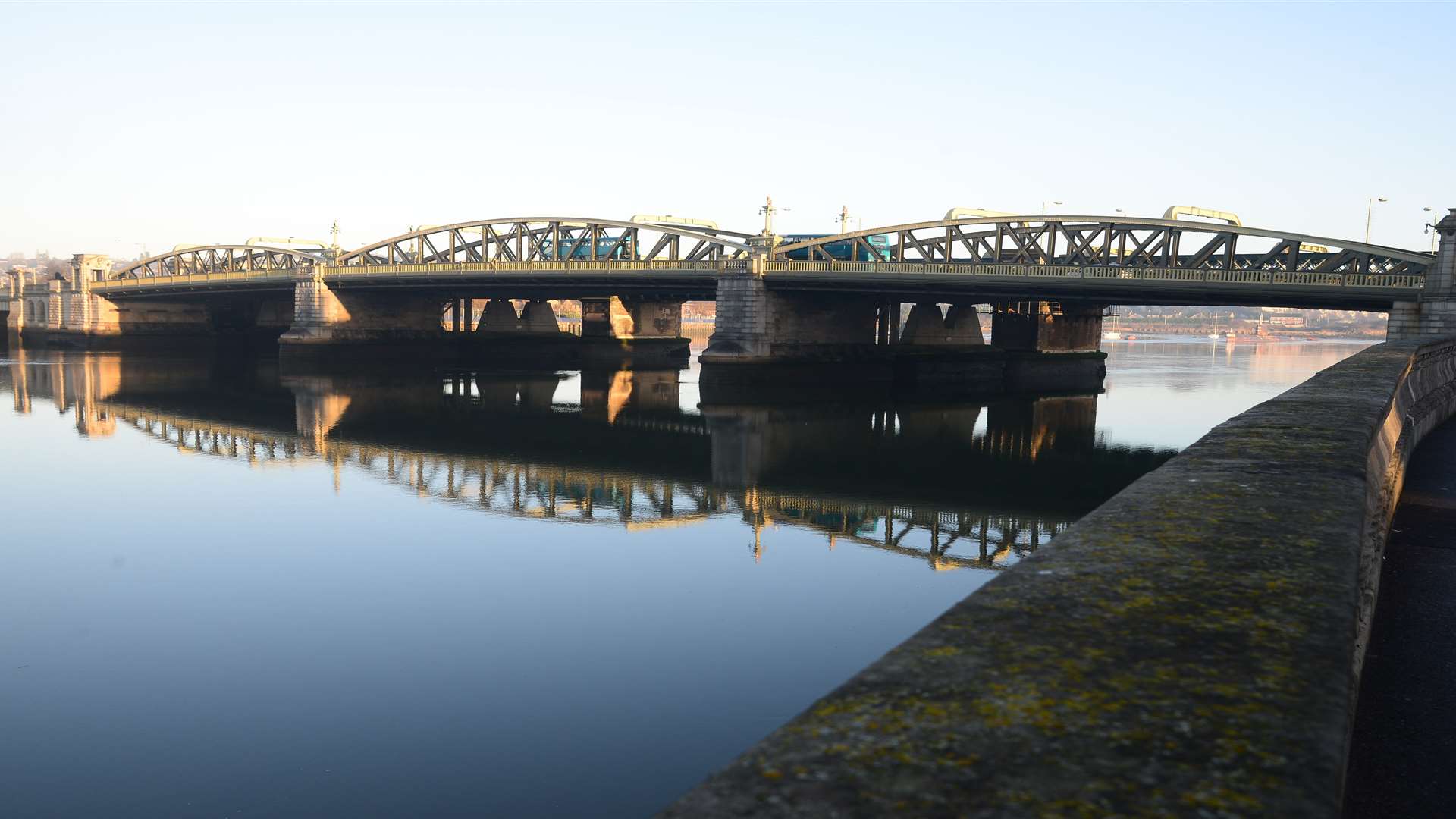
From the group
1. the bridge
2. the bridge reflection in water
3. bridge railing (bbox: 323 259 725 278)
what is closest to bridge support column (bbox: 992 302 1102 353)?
the bridge

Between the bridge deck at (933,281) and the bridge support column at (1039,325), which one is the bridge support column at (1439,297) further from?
the bridge support column at (1039,325)

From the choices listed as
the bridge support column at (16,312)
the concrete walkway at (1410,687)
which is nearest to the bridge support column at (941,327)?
the concrete walkway at (1410,687)

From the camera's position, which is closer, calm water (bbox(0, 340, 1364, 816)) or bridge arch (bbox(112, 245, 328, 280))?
calm water (bbox(0, 340, 1364, 816))

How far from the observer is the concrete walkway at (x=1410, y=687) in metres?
7.06

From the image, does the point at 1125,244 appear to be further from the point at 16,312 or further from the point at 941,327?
the point at 16,312

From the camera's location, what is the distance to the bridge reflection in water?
25.5m

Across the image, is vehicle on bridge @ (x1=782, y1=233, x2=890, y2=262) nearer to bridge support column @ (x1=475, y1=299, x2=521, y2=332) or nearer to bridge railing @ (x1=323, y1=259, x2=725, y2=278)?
bridge railing @ (x1=323, y1=259, x2=725, y2=278)

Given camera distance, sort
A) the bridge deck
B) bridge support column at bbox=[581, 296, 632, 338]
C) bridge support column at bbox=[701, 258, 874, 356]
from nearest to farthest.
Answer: the bridge deck → bridge support column at bbox=[701, 258, 874, 356] → bridge support column at bbox=[581, 296, 632, 338]

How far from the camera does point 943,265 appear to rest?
59.9 metres

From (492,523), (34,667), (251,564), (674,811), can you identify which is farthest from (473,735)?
(492,523)

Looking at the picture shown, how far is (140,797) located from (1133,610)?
8835 mm

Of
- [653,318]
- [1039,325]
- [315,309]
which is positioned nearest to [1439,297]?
[1039,325]

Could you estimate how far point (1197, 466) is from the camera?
1012 centimetres

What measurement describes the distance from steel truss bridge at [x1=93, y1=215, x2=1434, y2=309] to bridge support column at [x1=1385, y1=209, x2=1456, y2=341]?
0.79 m
